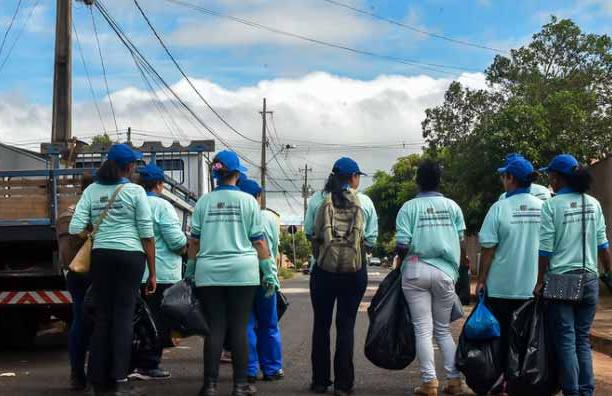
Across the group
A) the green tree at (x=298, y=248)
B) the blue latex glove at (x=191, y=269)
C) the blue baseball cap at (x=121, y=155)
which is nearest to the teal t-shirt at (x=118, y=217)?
the blue baseball cap at (x=121, y=155)

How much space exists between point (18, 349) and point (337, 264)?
520cm

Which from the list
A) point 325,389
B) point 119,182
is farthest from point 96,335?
point 325,389

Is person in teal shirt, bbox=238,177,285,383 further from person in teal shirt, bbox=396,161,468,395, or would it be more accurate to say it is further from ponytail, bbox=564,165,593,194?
ponytail, bbox=564,165,593,194

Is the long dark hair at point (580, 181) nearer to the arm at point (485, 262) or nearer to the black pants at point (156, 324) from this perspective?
the arm at point (485, 262)

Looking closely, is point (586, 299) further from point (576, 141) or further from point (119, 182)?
point (576, 141)

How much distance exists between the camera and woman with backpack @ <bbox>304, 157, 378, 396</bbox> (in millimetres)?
6512

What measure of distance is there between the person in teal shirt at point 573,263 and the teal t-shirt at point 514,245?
9.2 inches

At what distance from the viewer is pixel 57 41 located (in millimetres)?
17766

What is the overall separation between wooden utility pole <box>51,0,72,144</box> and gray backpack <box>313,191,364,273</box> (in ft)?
39.2

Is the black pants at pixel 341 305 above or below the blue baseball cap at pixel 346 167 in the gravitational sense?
below

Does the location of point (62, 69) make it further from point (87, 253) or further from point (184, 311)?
point (184, 311)

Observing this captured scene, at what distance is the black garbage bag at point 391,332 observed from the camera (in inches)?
262

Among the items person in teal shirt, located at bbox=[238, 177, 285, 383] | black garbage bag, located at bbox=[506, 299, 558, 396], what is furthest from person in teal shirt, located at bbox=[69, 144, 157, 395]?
black garbage bag, located at bbox=[506, 299, 558, 396]

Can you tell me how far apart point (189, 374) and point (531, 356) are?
3.23 m
